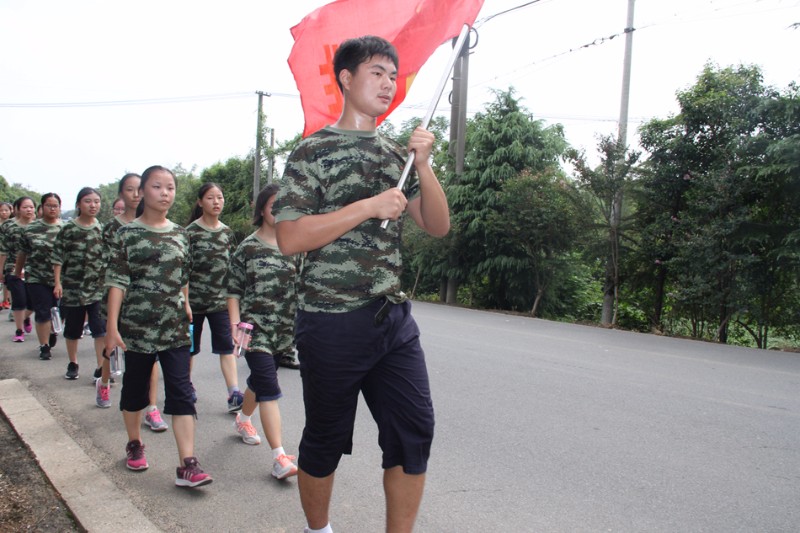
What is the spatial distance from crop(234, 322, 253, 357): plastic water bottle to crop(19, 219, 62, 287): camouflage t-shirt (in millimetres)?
4217

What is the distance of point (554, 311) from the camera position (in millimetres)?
17984

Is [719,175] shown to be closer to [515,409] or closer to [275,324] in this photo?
[515,409]

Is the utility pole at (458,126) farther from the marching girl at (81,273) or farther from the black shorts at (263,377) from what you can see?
the black shorts at (263,377)

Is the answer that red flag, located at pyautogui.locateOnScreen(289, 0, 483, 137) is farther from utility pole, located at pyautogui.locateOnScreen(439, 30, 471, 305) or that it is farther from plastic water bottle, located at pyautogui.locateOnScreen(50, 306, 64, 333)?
utility pole, located at pyautogui.locateOnScreen(439, 30, 471, 305)

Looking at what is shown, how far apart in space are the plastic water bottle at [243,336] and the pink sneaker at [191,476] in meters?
0.71

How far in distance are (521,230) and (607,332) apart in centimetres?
455

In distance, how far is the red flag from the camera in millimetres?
3070

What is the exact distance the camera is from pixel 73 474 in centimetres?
363

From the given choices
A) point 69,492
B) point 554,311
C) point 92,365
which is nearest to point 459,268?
point 554,311

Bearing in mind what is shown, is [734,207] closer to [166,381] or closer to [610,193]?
[610,193]

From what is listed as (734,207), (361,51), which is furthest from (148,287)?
(734,207)

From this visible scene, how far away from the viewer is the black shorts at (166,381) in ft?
11.9

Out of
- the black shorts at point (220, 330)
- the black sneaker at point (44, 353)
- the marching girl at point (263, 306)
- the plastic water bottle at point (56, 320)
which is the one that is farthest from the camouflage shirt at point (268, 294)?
the black sneaker at point (44, 353)

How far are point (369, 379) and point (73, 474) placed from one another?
2264mm
